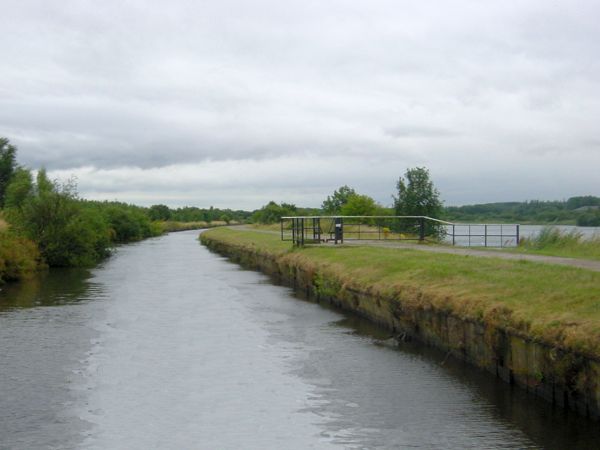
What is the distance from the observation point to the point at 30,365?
1452 centimetres

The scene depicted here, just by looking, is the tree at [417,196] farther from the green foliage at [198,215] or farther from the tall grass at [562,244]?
the green foliage at [198,215]

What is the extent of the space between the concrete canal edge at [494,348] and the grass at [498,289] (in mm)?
149

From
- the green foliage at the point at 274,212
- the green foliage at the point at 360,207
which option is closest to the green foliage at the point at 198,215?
the green foliage at the point at 274,212

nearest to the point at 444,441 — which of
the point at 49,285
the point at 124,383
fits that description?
the point at 124,383

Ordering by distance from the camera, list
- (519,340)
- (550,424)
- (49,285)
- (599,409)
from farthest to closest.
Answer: (49,285) < (519,340) < (550,424) < (599,409)

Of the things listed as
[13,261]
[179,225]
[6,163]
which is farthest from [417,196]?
[179,225]

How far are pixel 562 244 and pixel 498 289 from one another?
38.8 ft

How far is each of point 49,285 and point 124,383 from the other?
65.7ft

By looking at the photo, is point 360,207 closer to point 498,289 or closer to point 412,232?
point 412,232

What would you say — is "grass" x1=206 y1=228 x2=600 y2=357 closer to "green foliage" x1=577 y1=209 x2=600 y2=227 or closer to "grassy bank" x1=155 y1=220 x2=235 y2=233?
"green foliage" x1=577 y1=209 x2=600 y2=227

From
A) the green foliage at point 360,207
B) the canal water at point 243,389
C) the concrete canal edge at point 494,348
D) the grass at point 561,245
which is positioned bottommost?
the canal water at point 243,389

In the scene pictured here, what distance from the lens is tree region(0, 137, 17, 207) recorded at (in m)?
86.4

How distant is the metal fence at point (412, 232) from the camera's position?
30328 millimetres

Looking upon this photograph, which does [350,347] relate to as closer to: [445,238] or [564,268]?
[564,268]
